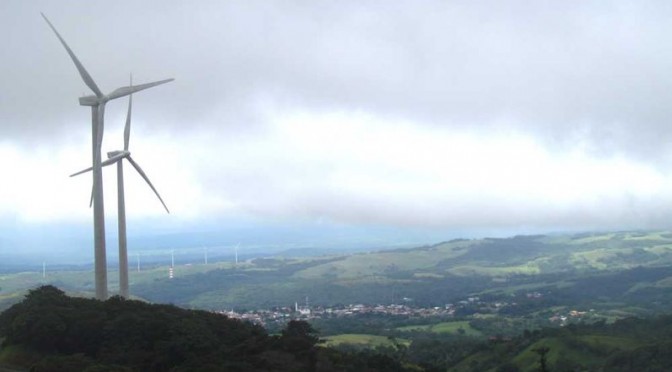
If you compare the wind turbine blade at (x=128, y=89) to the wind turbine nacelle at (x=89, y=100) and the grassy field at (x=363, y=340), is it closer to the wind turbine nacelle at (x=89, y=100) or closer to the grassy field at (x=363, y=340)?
the wind turbine nacelle at (x=89, y=100)

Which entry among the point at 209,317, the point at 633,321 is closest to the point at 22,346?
the point at 209,317

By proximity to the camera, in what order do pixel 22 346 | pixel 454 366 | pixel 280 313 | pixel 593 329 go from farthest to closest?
pixel 280 313
pixel 593 329
pixel 454 366
pixel 22 346

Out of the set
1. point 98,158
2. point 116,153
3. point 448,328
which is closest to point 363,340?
point 448,328

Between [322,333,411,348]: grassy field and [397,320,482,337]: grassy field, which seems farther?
[397,320,482,337]: grassy field

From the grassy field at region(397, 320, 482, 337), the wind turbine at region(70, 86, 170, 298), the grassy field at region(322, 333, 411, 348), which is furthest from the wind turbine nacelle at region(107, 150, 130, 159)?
the grassy field at region(397, 320, 482, 337)

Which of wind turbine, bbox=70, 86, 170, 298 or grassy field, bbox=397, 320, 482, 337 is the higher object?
wind turbine, bbox=70, 86, 170, 298

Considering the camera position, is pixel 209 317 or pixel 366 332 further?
pixel 366 332

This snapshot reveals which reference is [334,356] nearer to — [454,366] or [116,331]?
[116,331]

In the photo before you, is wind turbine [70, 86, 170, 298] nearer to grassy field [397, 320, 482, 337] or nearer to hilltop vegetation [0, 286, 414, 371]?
hilltop vegetation [0, 286, 414, 371]

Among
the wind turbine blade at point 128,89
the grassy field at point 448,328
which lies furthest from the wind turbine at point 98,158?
the grassy field at point 448,328
